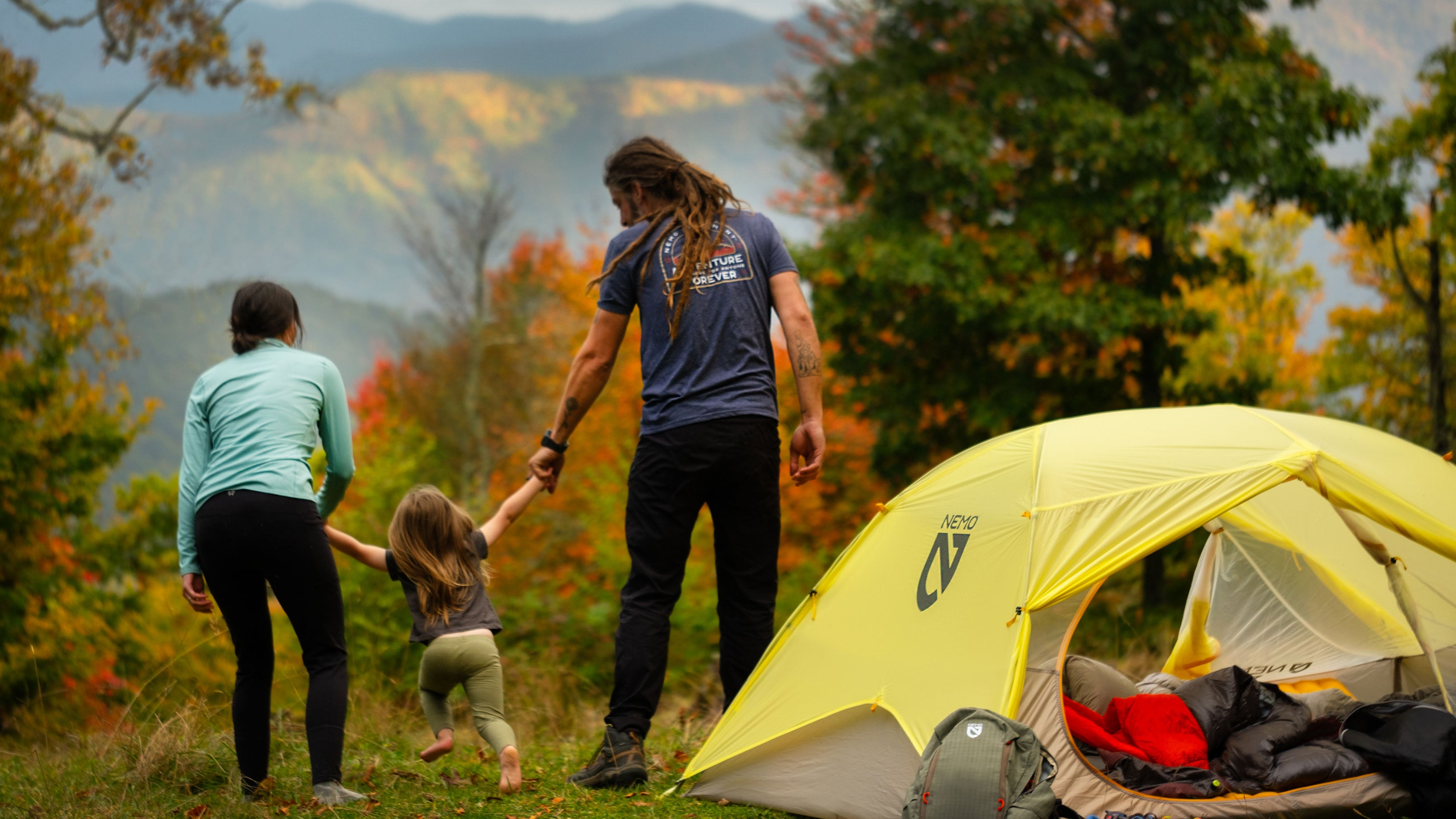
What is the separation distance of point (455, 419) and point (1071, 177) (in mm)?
15714

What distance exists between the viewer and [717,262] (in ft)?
11.3

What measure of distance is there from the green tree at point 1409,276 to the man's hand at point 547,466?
854 cm

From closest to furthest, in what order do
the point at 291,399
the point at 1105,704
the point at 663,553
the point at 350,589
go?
the point at 291,399, the point at 663,553, the point at 1105,704, the point at 350,589

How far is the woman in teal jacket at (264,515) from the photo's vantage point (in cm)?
298

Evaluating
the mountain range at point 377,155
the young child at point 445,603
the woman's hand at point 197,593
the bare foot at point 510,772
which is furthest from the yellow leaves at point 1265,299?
the woman's hand at point 197,593

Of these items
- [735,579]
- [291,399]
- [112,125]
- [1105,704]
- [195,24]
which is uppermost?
[195,24]

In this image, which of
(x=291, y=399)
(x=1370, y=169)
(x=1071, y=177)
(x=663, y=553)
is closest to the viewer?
(x=291, y=399)

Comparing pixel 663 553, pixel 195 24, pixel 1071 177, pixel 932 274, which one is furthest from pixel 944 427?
pixel 195 24

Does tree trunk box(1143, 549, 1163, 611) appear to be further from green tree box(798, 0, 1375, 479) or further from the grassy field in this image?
the grassy field

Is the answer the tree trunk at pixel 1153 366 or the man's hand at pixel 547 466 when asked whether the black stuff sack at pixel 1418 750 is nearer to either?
the man's hand at pixel 547 466

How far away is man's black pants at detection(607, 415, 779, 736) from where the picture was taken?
3.33 meters

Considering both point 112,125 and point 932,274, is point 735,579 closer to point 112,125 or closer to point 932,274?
point 932,274

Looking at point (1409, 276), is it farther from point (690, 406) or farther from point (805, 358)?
point (690, 406)

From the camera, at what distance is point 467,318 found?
24281 mm
